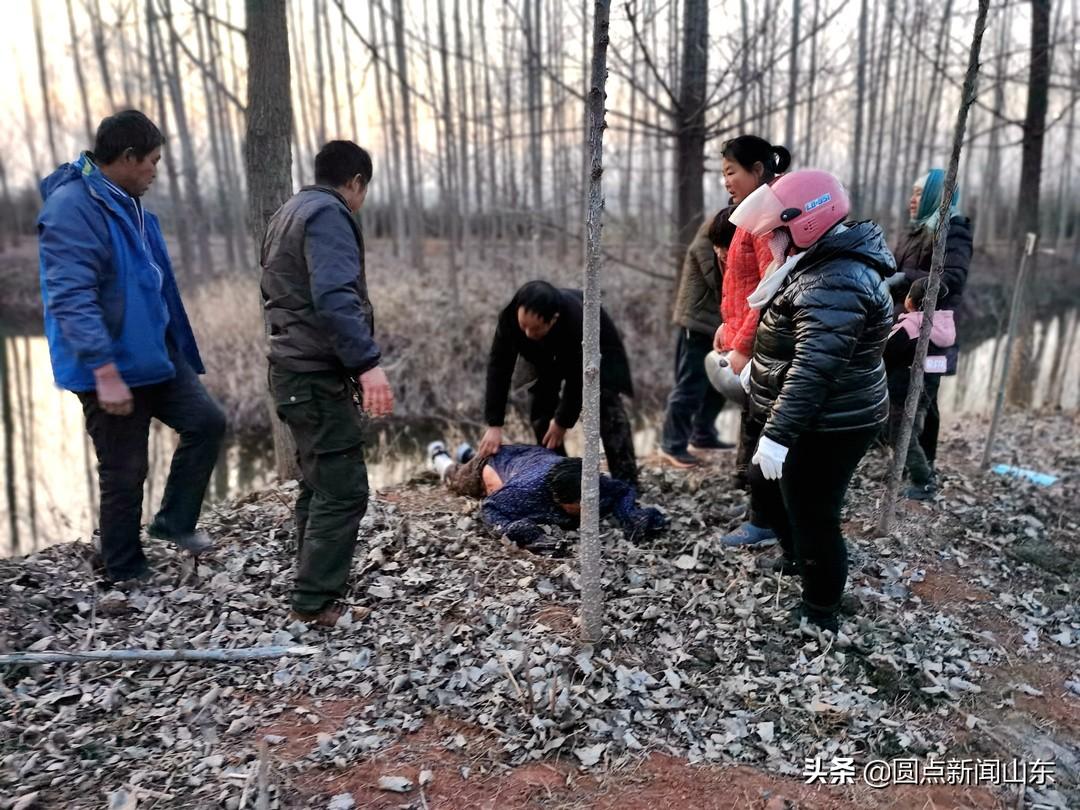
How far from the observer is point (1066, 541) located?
4.65 meters

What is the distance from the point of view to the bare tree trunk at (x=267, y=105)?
4418mm

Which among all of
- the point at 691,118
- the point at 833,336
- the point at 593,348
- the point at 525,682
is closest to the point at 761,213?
the point at 833,336

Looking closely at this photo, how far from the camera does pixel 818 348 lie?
280cm

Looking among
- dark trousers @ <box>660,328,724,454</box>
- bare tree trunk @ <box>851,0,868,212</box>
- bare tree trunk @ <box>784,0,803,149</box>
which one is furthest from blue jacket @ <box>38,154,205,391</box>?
bare tree trunk @ <box>851,0,868,212</box>

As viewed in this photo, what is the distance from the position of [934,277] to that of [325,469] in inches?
134

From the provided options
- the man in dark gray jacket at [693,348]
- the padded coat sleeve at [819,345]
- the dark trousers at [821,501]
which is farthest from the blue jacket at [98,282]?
the man in dark gray jacket at [693,348]

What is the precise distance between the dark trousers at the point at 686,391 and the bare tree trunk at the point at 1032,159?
4.89 meters

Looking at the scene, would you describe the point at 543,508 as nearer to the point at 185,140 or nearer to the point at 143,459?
the point at 143,459

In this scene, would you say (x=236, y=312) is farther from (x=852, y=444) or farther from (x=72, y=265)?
(x=852, y=444)

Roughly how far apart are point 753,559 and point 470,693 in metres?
1.84

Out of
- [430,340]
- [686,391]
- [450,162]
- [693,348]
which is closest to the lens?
[693,348]

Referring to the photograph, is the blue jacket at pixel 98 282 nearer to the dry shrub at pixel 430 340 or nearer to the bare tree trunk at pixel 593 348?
the bare tree trunk at pixel 593 348

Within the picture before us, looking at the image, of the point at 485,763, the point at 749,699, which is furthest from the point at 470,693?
the point at 749,699

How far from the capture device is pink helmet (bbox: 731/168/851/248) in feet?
9.57
